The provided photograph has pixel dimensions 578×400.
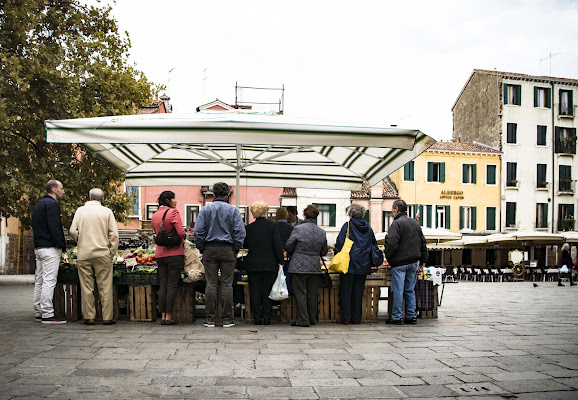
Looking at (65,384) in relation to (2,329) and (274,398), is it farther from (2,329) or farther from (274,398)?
(2,329)

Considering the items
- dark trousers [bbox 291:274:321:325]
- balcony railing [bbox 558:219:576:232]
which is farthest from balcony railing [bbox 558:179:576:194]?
dark trousers [bbox 291:274:321:325]

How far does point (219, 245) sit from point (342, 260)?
1680 millimetres

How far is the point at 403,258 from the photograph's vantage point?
768 cm

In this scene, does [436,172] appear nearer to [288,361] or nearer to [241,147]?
[241,147]

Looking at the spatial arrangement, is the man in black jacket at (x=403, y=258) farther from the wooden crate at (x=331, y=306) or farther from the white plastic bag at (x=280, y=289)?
the white plastic bag at (x=280, y=289)

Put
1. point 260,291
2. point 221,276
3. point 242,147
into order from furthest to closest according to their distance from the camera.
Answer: point 242,147
point 260,291
point 221,276

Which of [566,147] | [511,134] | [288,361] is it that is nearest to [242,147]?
[288,361]

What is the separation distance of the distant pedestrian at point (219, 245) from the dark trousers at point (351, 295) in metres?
1.55

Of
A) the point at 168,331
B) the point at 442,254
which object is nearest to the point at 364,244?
the point at 168,331

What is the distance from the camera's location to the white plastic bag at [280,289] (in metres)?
7.44

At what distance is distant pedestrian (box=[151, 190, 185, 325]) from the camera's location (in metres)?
7.17

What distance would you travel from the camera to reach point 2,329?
267 inches

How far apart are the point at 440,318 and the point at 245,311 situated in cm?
294

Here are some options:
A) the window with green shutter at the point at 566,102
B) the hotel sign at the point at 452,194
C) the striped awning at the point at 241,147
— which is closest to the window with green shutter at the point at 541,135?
the window with green shutter at the point at 566,102
